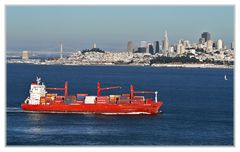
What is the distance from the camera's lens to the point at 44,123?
1033 cm

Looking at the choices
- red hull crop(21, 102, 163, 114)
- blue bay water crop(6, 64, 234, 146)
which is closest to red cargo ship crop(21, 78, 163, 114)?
red hull crop(21, 102, 163, 114)

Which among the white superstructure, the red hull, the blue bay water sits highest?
the white superstructure

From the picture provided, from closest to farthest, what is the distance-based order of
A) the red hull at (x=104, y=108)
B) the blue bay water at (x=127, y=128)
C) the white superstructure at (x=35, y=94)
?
the blue bay water at (x=127, y=128) < the red hull at (x=104, y=108) < the white superstructure at (x=35, y=94)

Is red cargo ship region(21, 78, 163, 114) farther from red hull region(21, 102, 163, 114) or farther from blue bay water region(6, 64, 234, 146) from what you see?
blue bay water region(6, 64, 234, 146)

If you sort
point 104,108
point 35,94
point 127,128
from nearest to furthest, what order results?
point 127,128 → point 104,108 → point 35,94

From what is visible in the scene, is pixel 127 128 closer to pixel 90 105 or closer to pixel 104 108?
pixel 104 108

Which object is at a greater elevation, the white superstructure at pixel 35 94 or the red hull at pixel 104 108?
the white superstructure at pixel 35 94

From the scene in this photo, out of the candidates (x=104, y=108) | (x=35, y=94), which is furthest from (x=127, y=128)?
(x=35, y=94)

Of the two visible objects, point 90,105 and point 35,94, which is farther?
point 35,94

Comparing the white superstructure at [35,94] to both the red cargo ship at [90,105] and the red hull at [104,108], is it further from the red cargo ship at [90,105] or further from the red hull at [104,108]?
the red hull at [104,108]

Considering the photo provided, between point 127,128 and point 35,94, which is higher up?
point 35,94

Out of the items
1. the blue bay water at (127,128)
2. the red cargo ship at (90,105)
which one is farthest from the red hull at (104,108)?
the blue bay water at (127,128)
